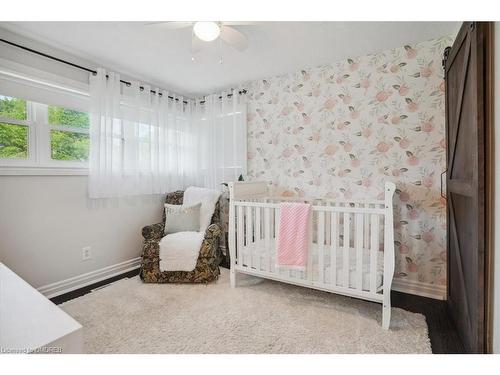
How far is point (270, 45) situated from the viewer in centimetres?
231

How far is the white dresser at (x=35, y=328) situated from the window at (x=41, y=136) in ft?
4.75

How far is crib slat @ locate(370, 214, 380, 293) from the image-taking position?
1.79 m

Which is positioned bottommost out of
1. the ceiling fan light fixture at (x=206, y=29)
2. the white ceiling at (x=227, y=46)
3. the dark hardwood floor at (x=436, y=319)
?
the dark hardwood floor at (x=436, y=319)

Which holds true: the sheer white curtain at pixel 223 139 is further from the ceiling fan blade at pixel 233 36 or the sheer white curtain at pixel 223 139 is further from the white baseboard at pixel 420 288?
the white baseboard at pixel 420 288

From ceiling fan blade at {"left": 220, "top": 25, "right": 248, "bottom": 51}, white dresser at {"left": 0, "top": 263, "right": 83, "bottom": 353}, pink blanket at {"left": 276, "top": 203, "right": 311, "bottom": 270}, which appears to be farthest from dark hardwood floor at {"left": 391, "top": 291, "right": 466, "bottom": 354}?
ceiling fan blade at {"left": 220, "top": 25, "right": 248, "bottom": 51}

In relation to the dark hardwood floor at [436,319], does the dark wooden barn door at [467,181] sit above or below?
above

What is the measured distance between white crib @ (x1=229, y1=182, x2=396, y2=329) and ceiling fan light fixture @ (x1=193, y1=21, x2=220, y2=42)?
3.95 feet

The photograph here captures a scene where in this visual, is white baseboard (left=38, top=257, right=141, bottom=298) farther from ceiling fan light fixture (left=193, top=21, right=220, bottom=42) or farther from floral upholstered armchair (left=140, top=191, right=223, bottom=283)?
ceiling fan light fixture (left=193, top=21, right=220, bottom=42)

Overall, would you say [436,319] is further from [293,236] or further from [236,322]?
[236,322]

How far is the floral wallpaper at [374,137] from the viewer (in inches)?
88.7

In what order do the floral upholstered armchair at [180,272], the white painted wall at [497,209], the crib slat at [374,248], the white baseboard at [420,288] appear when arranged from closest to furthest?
the white painted wall at [497,209] → the crib slat at [374,248] → the white baseboard at [420,288] → the floral upholstered armchair at [180,272]

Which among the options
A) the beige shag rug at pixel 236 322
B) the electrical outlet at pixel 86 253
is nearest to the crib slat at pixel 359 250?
the beige shag rug at pixel 236 322

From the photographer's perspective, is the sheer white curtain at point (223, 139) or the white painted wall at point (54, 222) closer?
the white painted wall at point (54, 222)

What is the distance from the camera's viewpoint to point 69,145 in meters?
2.51
